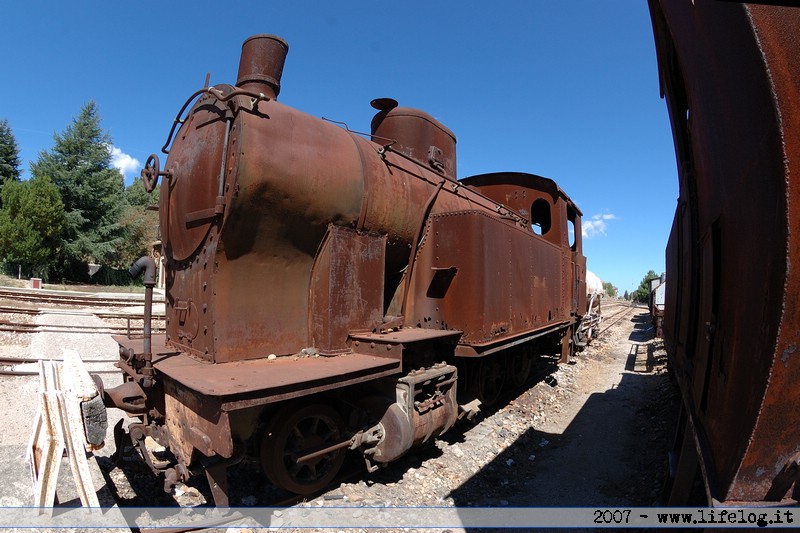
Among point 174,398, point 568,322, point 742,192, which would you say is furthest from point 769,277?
point 568,322

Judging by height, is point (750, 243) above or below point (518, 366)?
above

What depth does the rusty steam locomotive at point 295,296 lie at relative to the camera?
3275mm

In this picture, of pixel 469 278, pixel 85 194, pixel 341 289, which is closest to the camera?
pixel 341 289

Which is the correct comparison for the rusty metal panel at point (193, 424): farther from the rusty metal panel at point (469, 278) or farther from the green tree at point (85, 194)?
the green tree at point (85, 194)

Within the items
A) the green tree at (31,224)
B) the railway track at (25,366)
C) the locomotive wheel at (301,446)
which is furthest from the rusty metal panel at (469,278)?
the green tree at (31,224)

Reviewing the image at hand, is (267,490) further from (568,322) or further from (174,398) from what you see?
(568,322)

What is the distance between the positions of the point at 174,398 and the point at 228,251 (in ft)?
3.68

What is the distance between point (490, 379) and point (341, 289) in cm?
334

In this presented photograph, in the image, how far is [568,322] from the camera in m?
9.51

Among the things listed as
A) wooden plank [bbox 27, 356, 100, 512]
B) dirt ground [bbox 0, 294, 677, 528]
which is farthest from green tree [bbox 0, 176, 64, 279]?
wooden plank [bbox 27, 356, 100, 512]

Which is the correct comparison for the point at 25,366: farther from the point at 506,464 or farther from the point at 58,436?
the point at 506,464

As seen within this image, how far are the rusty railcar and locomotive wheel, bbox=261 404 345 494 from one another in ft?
8.44

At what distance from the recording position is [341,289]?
13.2ft

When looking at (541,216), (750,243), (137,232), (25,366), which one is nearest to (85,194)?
(137,232)
